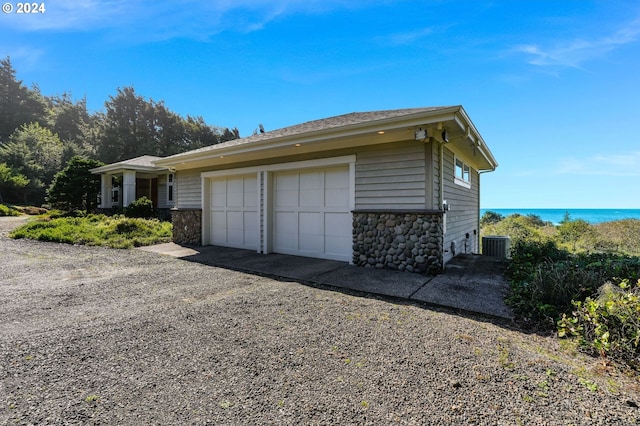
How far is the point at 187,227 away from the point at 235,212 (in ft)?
7.18

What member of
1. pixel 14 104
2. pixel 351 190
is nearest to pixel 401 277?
pixel 351 190

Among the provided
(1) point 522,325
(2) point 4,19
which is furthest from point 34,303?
(2) point 4,19

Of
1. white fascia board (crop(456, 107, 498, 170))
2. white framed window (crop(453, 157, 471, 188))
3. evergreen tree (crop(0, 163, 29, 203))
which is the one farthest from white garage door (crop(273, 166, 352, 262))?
evergreen tree (crop(0, 163, 29, 203))

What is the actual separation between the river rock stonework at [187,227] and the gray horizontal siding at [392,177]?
567cm

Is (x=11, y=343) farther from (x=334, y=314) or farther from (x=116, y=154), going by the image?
(x=116, y=154)

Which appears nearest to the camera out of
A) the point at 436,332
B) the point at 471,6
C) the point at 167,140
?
the point at 436,332

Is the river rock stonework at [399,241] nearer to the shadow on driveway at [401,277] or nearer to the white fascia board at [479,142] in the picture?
the shadow on driveway at [401,277]

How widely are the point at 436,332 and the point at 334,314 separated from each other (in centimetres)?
110

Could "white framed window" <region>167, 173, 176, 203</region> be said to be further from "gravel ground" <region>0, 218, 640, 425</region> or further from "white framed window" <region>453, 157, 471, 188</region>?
"white framed window" <region>453, 157, 471, 188</region>

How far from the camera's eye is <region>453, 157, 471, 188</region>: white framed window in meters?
6.77

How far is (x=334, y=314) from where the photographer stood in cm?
323

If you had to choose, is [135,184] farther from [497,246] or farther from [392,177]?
[497,246]

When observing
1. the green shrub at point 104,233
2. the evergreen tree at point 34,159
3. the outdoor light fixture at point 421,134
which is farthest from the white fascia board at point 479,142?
the evergreen tree at point 34,159

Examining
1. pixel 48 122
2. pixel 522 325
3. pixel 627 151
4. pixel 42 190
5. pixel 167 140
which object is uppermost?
pixel 48 122
